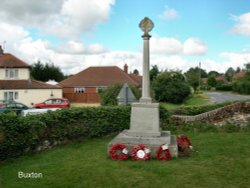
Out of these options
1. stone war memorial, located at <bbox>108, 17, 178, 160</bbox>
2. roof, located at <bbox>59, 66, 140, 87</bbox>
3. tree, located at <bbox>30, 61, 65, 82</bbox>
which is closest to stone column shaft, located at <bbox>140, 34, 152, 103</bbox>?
stone war memorial, located at <bbox>108, 17, 178, 160</bbox>

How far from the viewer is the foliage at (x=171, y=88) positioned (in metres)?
35.3

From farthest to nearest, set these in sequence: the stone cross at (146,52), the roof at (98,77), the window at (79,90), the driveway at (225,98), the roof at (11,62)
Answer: the window at (79,90), the roof at (98,77), the driveway at (225,98), the roof at (11,62), the stone cross at (146,52)

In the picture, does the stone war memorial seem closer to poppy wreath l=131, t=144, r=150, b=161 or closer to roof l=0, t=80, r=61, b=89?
poppy wreath l=131, t=144, r=150, b=161

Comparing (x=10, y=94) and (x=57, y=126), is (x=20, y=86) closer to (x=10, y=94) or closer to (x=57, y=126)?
(x=10, y=94)

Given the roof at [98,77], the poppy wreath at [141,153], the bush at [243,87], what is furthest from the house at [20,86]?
the bush at [243,87]

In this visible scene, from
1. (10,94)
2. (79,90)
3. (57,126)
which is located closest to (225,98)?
(79,90)

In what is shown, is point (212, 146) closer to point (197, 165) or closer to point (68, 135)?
point (197, 165)

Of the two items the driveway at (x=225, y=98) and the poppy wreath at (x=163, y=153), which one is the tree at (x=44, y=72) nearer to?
the driveway at (x=225, y=98)

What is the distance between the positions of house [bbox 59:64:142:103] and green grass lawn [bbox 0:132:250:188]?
3521 cm

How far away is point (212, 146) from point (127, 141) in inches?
108

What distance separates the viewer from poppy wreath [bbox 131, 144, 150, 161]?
26.8 feet

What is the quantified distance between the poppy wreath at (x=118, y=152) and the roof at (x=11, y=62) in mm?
33164

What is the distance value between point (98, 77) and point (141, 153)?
4049 centimetres

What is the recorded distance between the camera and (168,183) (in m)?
6.23
